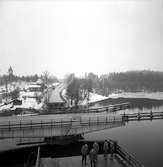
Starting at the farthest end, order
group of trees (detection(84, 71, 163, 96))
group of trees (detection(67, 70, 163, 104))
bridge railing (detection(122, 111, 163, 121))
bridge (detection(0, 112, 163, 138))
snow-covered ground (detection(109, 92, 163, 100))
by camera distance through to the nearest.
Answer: group of trees (detection(84, 71, 163, 96)) < snow-covered ground (detection(109, 92, 163, 100)) < group of trees (detection(67, 70, 163, 104)) < bridge railing (detection(122, 111, 163, 121)) < bridge (detection(0, 112, 163, 138))

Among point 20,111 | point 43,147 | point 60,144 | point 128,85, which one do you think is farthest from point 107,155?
point 128,85

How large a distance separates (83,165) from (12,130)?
9.18 ft

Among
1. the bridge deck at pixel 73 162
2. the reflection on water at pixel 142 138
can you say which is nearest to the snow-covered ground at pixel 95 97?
the reflection on water at pixel 142 138

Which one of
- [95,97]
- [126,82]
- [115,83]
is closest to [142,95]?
[115,83]

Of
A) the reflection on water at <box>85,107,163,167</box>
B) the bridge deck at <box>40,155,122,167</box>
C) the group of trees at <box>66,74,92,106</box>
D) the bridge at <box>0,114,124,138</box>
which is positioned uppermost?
the group of trees at <box>66,74,92,106</box>

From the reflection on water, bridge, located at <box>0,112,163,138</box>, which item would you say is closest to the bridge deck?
bridge, located at <box>0,112,163,138</box>

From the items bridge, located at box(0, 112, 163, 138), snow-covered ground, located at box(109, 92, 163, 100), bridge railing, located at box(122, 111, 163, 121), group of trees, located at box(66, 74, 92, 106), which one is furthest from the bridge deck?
snow-covered ground, located at box(109, 92, 163, 100)

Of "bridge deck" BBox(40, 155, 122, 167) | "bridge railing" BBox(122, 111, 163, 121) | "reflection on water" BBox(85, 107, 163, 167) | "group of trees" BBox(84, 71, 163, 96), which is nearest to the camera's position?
"bridge deck" BBox(40, 155, 122, 167)

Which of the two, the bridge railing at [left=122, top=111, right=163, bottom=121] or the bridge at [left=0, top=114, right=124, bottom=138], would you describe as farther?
the bridge railing at [left=122, top=111, right=163, bottom=121]

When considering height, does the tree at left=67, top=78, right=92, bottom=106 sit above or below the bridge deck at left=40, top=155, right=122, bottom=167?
above

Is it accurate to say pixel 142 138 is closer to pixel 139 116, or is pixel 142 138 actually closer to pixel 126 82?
pixel 139 116

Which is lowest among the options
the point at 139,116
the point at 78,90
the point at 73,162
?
the point at 73,162

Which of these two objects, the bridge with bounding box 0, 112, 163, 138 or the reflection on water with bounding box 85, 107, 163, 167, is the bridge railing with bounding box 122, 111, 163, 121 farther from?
the bridge with bounding box 0, 112, 163, 138

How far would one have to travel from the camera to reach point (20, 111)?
10367mm
